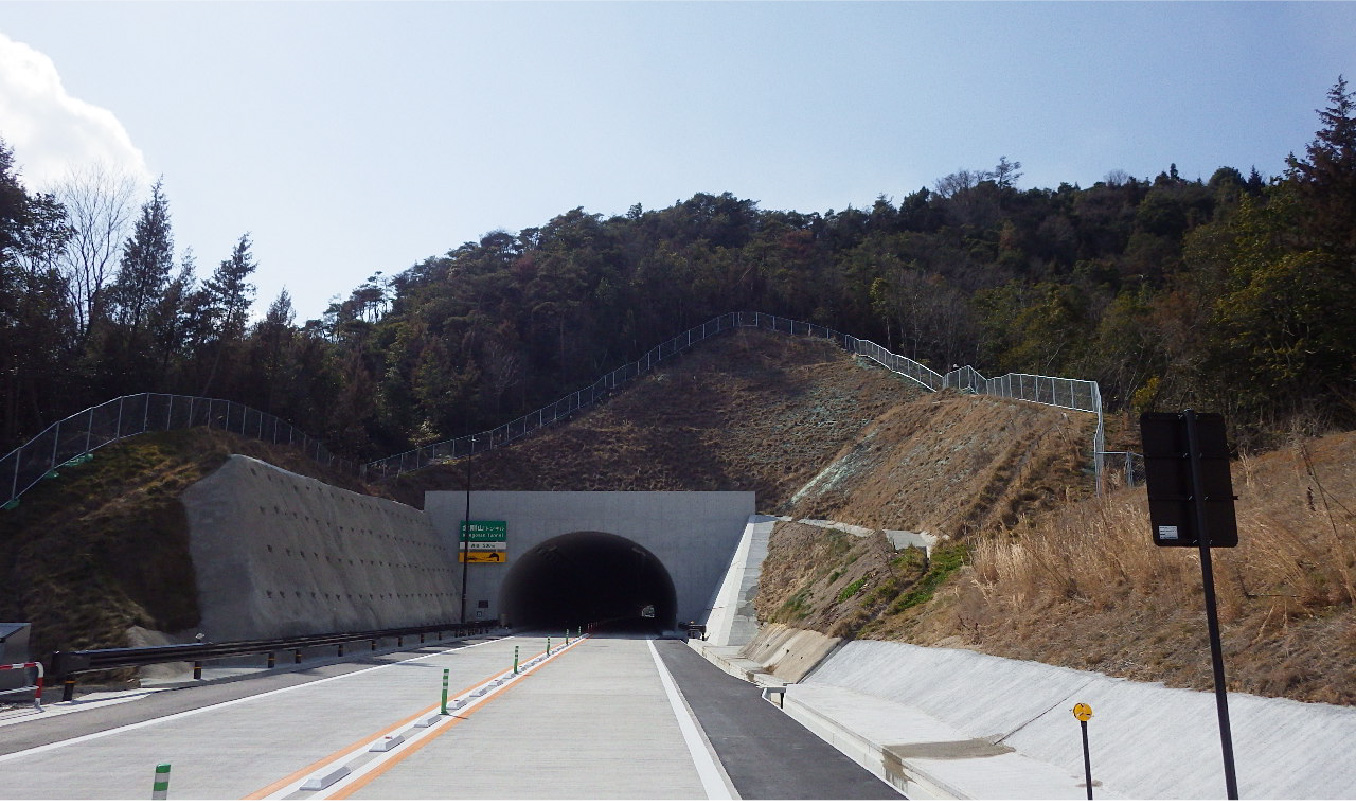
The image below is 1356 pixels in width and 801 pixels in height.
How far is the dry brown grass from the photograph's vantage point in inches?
331

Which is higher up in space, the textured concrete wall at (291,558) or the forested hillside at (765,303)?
the forested hillside at (765,303)

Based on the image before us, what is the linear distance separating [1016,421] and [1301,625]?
3094cm

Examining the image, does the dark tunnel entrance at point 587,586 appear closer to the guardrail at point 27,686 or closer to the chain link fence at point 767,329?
the chain link fence at point 767,329

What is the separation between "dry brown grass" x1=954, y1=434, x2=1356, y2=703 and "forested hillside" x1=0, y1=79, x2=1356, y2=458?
9.18 metres

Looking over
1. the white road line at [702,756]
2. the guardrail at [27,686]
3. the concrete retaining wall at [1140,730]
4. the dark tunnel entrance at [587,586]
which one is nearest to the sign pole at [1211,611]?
the concrete retaining wall at [1140,730]

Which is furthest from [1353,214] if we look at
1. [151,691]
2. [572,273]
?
[572,273]

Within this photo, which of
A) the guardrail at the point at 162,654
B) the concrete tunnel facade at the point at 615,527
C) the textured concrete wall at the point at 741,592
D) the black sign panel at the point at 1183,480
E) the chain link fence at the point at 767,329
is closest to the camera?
the black sign panel at the point at 1183,480

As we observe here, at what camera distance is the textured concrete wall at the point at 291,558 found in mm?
28250

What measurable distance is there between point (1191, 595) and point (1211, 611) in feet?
14.3

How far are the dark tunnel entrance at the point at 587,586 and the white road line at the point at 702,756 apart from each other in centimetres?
3795

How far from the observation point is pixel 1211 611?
22.8ft

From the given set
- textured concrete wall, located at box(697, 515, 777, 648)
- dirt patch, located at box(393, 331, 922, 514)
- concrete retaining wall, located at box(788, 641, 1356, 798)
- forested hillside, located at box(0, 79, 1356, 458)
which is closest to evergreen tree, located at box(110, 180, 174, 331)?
forested hillside, located at box(0, 79, 1356, 458)

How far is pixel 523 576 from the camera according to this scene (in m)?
57.5

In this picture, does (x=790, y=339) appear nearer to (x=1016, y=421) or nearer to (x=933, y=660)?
(x=1016, y=421)
